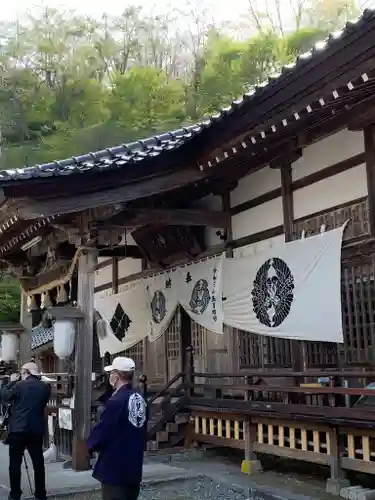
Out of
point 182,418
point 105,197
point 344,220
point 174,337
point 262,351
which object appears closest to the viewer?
point 344,220

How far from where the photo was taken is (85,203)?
811 centimetres

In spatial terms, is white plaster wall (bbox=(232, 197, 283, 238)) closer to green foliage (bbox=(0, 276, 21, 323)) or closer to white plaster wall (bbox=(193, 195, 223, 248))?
white plaster wall (bbox=(193, 195, 223, 248))

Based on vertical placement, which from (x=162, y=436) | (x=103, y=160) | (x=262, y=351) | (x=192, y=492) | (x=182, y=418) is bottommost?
(x=192, y=492)

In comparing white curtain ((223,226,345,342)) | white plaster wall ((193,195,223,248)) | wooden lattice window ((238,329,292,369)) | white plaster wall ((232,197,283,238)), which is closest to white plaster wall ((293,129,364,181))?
white plaster wall ((232,197,283,238))

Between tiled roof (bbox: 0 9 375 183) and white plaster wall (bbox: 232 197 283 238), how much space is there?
160 centimetres

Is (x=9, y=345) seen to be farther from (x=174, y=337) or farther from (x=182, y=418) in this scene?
(x=182, y=418)

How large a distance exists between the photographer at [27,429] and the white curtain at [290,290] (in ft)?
10.8

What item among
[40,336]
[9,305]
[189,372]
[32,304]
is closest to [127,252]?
[189,372]

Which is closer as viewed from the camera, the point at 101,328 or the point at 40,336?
the point at 101,328

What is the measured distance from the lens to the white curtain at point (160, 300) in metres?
11.0

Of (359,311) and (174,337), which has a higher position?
(359,311)

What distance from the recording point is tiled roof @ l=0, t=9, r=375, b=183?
5.58m

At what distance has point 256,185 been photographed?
938 centimetres

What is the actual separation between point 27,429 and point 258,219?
15.1 feet
